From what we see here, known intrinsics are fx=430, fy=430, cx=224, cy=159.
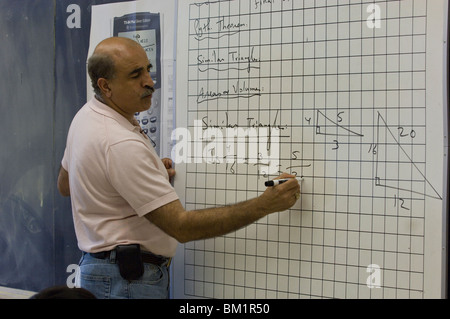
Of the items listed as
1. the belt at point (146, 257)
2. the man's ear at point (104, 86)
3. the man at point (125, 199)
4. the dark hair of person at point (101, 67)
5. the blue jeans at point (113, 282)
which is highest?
the dark hair of person at point (101, 67)

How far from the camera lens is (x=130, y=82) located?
1.20m

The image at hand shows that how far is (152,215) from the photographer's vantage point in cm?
109

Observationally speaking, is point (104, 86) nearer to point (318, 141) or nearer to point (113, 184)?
point (113, 184)

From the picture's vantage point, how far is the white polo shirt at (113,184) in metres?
1.07

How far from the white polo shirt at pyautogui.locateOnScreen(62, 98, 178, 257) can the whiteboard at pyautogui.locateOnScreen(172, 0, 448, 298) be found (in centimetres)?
19

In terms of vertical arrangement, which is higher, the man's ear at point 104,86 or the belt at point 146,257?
the man's ear at point 104,86

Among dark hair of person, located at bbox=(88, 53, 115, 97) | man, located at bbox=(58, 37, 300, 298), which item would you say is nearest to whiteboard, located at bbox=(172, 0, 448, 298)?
man, located at bbox=(58, 37, 300, 298)

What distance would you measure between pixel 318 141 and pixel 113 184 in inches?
21.9

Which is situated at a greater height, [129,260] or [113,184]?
[113,184]

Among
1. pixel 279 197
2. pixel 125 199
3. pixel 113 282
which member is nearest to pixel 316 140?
pixel 279 197

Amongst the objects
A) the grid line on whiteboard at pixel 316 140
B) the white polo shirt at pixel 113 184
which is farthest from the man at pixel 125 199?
the grid line on whiteboard at pixel 316 140

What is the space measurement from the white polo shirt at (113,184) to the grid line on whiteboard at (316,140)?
8.3 inches

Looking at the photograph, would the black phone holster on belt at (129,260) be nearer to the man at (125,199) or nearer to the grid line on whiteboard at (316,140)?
the man at (125,199)

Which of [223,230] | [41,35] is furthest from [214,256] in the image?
[41,35]
